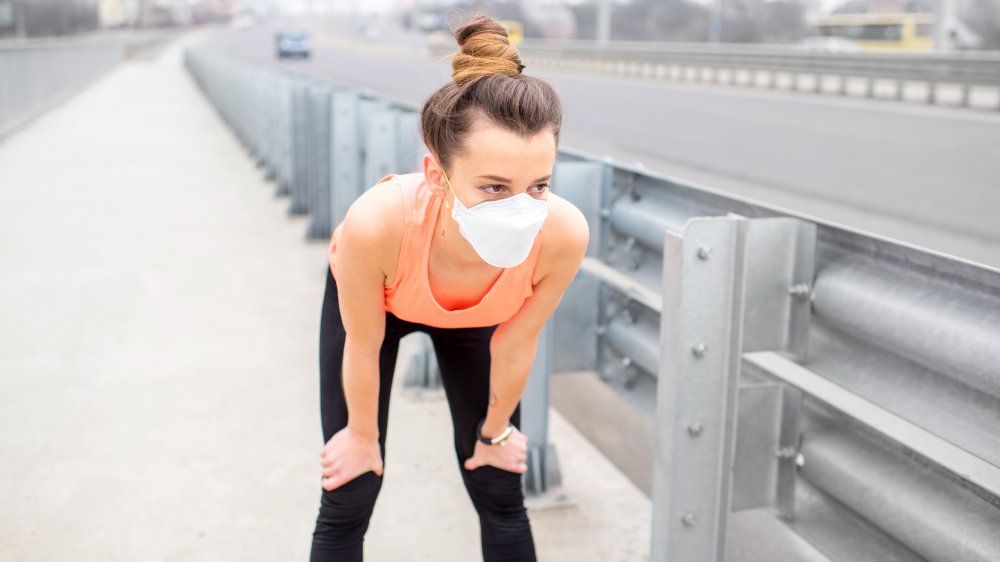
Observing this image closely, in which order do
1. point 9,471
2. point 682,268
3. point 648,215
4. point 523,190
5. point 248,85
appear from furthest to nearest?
point 248,85 < point 9,471 < point 648,215 < point 682,268 < point 523,190

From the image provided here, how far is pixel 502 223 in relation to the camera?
204 centimetres

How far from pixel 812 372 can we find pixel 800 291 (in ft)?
0.77

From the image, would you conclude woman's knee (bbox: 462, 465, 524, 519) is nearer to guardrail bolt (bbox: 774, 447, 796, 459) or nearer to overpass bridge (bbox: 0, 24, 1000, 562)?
overpass bridge (bbox: 0, 24, 1000, 562)

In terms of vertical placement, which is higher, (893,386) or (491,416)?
(893,386)

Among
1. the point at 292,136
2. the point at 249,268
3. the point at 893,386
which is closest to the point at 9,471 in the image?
the point at 893,386

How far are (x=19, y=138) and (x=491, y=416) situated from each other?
1627cm

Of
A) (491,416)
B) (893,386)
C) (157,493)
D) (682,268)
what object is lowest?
(157,493)

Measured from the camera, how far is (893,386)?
7.26 feet

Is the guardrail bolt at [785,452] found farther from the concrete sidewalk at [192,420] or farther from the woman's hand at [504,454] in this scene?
the concrete sidewalk at [192,420]

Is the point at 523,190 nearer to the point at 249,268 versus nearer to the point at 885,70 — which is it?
the point at 249,268

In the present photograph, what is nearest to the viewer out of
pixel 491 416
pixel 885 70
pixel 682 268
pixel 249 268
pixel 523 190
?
pixel 523 190

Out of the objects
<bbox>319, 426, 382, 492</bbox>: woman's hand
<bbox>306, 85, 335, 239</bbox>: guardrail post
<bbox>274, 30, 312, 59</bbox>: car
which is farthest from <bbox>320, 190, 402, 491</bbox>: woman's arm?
<bbox>274, 30, 312, 59</bbox>: car

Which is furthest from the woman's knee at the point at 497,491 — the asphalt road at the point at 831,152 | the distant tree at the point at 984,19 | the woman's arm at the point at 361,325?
the distant tree at the point at 984,19

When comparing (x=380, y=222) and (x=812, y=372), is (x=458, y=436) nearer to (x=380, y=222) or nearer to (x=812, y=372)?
(x=380, y=222)
